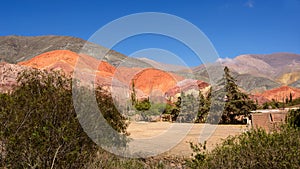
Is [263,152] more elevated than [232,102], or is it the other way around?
[232,102]

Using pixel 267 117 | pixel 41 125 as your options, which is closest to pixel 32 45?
pixel 267 117

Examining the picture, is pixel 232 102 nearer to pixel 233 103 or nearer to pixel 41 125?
pixel 233 103

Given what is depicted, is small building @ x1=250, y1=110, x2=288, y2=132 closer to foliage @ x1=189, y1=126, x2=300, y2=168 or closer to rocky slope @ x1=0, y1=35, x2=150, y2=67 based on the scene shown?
foliage @ x1=189, y1=126, x2=300, y2=168

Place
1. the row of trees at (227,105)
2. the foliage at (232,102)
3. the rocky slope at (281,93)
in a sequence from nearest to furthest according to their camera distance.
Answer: the row of trees at (227,105) → the foliage at (232,102) → the rocky slope at (281,93)

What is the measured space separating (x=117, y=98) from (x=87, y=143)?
2163mm

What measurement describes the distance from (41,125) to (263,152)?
4.64 meters

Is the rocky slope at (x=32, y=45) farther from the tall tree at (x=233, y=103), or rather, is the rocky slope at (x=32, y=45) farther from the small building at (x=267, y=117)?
the small building at (x=267, y=117)

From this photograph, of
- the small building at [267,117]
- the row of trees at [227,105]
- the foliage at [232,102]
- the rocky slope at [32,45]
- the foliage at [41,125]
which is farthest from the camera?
the rocky slope at [32,45]

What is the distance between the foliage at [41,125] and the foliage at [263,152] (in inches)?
127

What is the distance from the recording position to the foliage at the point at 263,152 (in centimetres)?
677

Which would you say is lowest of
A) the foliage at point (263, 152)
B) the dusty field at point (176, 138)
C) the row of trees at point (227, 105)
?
the dusty field at point (176, 138)

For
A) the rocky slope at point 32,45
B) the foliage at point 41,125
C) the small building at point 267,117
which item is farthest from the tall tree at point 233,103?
the rocky slope at point 32,45

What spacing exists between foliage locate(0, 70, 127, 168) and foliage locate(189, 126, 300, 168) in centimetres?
322

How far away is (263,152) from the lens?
6.86 metres
